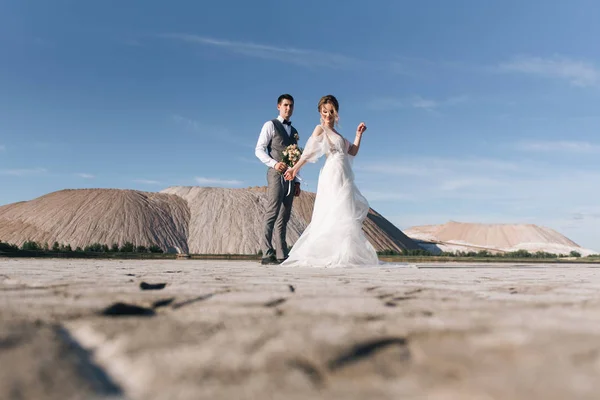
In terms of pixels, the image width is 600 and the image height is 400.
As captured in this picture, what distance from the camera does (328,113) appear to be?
7.66m

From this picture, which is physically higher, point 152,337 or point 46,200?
point 46,200

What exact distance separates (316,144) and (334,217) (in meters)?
1.16

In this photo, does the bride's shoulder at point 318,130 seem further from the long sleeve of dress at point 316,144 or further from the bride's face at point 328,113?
the bride's face at point 328,113

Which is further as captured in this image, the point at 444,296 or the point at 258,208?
the point at 258,208

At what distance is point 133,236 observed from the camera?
41312 mm

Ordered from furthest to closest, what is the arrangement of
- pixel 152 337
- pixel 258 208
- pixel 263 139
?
pixel 258 208, pixel 263 139, pixel 152 337

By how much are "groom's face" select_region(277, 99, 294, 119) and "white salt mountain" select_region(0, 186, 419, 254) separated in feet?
104

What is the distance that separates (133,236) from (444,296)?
42.0 metres

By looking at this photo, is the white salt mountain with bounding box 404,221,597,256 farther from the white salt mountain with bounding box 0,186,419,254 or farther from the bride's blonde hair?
the bride's blonde hair

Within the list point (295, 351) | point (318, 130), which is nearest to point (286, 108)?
point (318, 130)

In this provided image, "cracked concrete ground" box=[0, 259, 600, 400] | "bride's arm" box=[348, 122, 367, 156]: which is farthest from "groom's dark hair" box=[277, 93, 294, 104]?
"cracked concrete ground" box=[0, 259, 600, 400]

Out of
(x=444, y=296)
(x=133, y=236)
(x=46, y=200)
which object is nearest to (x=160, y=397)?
(x=444, y=296)

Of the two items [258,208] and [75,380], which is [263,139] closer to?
[75,380]

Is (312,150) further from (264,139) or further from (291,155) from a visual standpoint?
(264,139)
